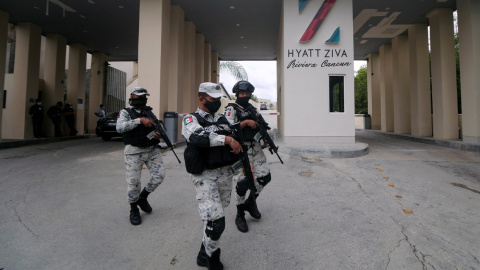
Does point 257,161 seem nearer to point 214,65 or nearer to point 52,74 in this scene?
point 52,74

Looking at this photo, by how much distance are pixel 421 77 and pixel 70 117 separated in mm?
16798

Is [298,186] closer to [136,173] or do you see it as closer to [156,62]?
[136,173]

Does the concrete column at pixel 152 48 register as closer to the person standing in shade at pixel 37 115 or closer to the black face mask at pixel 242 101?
the black face mask at pixel 242 101

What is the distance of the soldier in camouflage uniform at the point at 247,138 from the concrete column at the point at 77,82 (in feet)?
45.8

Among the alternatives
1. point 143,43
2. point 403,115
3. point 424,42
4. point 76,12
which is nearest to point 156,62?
point 143,43

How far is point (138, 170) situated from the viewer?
299 cm

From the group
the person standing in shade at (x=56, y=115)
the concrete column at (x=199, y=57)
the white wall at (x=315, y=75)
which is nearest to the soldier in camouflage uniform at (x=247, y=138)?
the white wall at (x=315, y=75)

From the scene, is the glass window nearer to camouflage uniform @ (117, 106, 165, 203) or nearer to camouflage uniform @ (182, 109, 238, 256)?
camouflage uniform @ (117, 106, 165, 203)

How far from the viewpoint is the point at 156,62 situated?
8.01 m

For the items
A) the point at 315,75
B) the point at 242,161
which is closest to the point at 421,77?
the point at 315,75

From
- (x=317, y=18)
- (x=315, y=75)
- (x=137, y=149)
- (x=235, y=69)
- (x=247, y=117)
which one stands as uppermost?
(x=235, y=69)

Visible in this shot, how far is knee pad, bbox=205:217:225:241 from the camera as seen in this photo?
190cm

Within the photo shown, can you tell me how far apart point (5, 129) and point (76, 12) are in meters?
5.86

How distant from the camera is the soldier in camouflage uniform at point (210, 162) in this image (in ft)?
6.30
